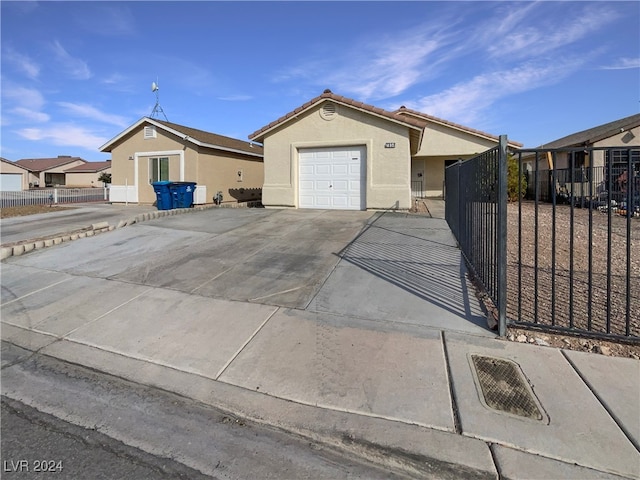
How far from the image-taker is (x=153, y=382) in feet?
10.7

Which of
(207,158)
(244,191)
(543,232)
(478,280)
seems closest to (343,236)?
(478,280)

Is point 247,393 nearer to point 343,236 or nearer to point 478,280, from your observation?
point 478,280

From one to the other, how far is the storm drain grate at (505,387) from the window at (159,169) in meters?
17.1

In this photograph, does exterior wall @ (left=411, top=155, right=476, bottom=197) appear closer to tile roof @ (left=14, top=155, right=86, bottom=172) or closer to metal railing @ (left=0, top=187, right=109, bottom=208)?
metal railing @ (left=0, top=187, right=109, bottom=208)

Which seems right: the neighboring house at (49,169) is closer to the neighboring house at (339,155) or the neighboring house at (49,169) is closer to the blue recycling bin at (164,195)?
the blue recycling bin at (164,195)

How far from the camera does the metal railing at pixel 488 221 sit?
12.7 ft

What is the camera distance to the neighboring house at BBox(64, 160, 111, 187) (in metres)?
52.2

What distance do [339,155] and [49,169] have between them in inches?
2253

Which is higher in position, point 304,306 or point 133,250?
point 133,250

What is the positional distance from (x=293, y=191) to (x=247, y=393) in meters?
11.1

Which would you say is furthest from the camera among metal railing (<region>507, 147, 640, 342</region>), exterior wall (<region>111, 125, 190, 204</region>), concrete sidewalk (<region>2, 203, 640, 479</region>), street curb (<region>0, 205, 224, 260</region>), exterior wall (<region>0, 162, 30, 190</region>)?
exterior wall (<region>0, 162, 30, 190</region>)

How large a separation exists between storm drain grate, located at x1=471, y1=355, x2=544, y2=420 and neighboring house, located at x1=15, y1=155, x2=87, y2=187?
63.1m

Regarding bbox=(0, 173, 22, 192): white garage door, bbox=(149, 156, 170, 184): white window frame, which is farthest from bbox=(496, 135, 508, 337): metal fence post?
bbox=(0, 173, 22, 192): white garage door

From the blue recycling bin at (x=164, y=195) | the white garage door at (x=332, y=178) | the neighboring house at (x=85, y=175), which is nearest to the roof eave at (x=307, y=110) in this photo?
the white garage door at (x=332, y=178)
